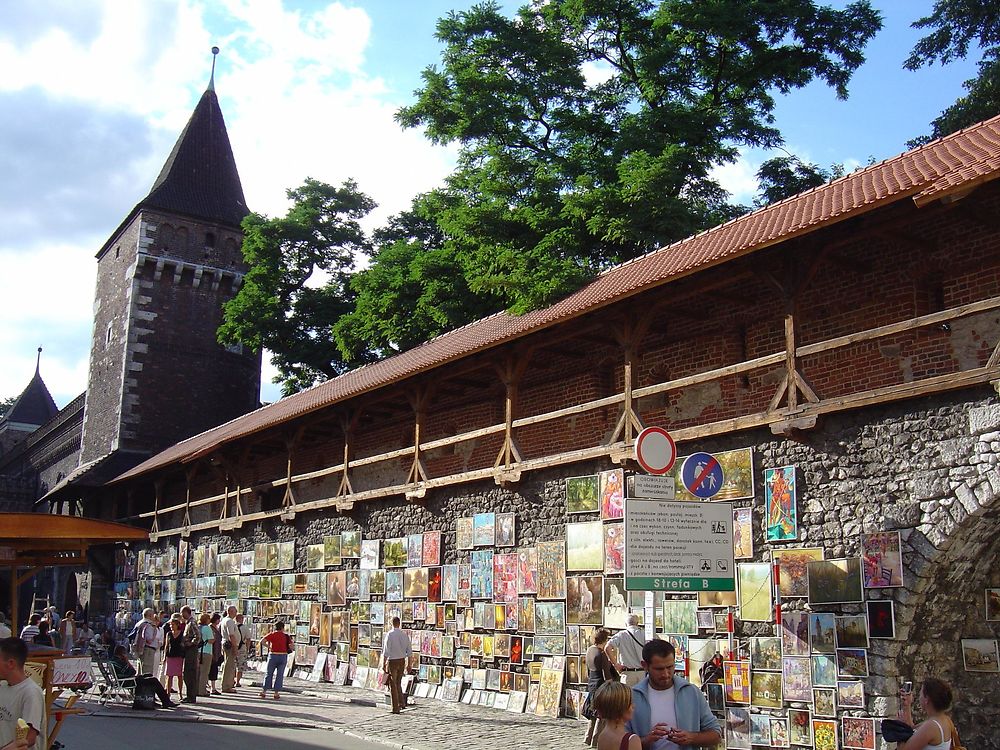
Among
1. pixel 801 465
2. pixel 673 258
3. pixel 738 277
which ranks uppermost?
pixel 673 258

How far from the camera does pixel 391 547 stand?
55.5ft

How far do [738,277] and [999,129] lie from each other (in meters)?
2.94

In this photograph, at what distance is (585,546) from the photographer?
1273 centimetres

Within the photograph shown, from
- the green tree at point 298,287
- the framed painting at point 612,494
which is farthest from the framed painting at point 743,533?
the green tree at point 298,287

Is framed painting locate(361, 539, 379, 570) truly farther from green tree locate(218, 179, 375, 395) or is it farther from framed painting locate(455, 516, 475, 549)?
green tree locate(218, 179, 375, 395)

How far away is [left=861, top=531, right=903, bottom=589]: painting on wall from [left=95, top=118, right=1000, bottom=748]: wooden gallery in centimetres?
2

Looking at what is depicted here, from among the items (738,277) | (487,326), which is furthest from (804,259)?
(487,326)

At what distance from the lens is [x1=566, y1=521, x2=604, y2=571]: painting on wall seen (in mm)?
12523

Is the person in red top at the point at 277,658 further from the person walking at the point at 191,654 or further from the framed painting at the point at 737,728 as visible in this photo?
the framed painting at the point at 737,728

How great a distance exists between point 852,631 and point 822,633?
0.32 metres

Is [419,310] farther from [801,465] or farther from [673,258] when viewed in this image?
[801,465]

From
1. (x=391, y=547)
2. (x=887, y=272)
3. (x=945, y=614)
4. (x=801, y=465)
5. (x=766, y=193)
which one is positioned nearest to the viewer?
(x=945, y=614)

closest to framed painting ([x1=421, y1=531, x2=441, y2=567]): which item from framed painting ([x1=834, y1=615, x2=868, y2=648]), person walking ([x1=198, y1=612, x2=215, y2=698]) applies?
person walking ([x1=198, y1=612, x2=215, y2=698])

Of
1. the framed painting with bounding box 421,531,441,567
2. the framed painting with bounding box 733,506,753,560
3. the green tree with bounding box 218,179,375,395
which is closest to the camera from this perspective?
the framed painting with bounding box 733,506,753,560
